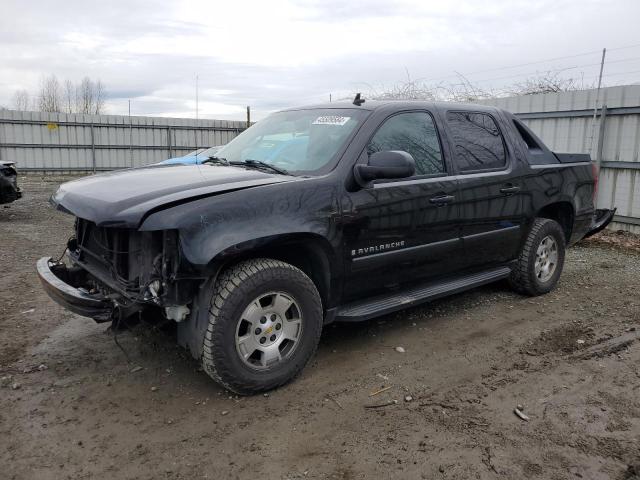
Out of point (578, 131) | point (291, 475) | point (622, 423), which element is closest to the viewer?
point (291, 475)

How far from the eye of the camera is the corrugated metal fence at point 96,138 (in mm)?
18031

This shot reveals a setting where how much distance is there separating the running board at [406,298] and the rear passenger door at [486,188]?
140 millimetres

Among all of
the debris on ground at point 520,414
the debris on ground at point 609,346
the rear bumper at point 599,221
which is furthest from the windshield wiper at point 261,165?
the rear bumper at point 599,221

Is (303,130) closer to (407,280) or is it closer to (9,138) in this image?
(407,280)

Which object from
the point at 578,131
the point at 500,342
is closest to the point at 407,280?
the point at 500,342

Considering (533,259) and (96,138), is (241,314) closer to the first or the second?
(533,259)

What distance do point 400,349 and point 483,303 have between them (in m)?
1.56

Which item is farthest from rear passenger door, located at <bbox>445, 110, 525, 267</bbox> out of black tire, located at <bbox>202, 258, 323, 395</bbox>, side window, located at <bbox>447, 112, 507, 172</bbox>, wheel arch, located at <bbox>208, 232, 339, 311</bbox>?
black tire, located at <bbox>202, 258, 323, 395</bbox>

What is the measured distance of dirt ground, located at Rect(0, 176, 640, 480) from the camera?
2.67 metres

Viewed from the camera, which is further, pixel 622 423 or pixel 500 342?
pixel 500 342

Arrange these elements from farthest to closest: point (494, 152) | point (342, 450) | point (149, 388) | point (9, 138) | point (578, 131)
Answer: point (9, 138) → point (578, 131) → point (494, 152) → point (149, 388) → point (342, 450)

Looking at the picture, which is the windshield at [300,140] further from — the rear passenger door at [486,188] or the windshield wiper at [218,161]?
the rear passenger door at [486,188]

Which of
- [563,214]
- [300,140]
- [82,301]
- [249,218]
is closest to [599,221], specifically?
[563,214]

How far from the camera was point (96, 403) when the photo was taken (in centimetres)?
324
